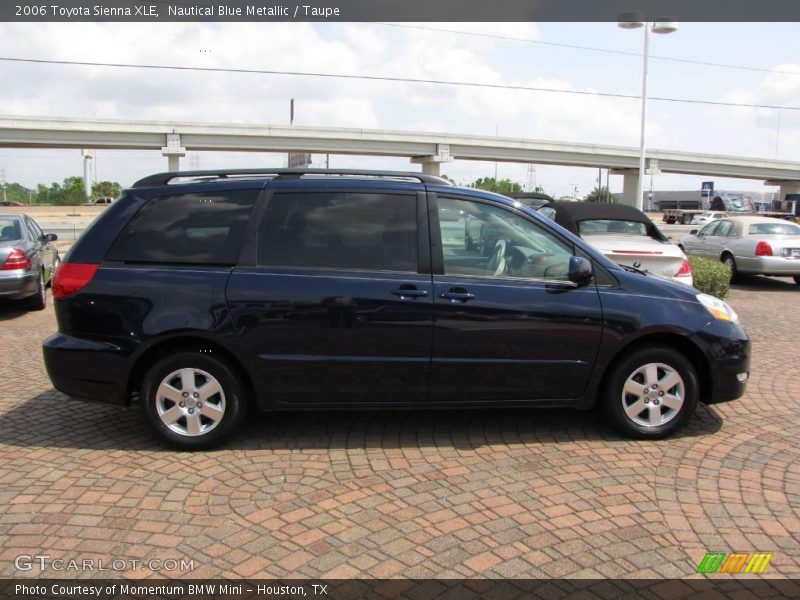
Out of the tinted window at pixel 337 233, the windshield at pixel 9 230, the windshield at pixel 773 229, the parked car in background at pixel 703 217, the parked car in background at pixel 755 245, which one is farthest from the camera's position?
the parked car in background at pixel 703 217

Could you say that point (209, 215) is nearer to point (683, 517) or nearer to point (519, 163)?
point (683, 517)

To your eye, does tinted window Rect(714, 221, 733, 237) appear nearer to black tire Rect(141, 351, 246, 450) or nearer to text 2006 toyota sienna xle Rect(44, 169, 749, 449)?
text 2006 toyota sienna xle Rect(44, 169, 749, 449)

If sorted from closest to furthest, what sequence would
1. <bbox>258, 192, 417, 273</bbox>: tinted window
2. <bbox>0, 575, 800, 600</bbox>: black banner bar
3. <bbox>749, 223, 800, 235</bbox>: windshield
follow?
<bbox>0, 575, 800, 600</bbox>: black banner bar < <bbox>258, 192, 417, 273</bbox>: tinted window < <bbox>749, 223, 800, 235</bbox>: windshield

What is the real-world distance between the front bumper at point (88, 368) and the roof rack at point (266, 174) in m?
1.19

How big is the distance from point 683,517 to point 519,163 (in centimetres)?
6218

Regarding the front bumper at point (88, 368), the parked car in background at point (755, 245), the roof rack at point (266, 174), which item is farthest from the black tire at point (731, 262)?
the front bumper at point (88, 368)

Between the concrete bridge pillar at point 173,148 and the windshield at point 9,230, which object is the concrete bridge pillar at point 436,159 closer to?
the concrete bridge pillar at point 173,148

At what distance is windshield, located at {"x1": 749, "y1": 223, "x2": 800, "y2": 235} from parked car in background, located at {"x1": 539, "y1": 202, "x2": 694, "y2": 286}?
5684 millimetres

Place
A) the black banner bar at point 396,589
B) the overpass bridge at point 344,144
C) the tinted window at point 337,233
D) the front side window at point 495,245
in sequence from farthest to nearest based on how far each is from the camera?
the overpass bridge at point 344,144, the front side window at point 495,245, the tinted window at point 337,233, the black banner bar at point 396,589

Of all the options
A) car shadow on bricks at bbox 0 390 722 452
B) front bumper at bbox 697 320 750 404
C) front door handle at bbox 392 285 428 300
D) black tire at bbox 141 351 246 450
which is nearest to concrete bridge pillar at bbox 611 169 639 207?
front bumper at bbox 697 320 750 404

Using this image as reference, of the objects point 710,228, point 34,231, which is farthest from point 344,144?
point 34,231

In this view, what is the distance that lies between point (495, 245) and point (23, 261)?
7533 millimetres

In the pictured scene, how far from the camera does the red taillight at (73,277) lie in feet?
14.4

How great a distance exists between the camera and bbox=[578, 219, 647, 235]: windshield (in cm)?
952
